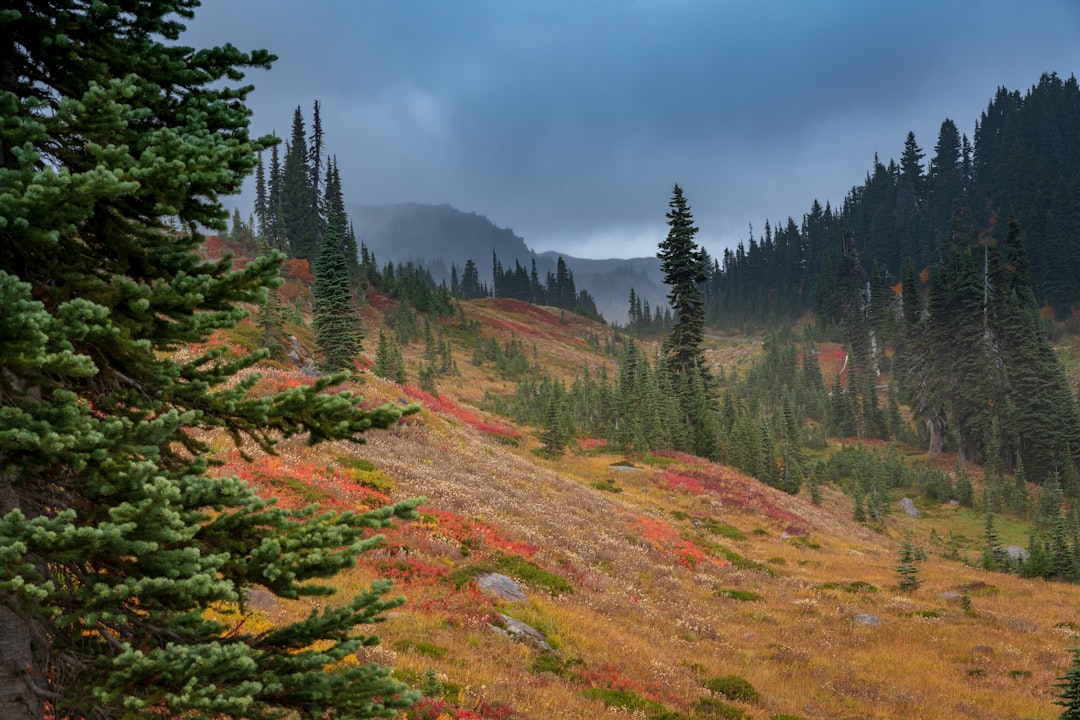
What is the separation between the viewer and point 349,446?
78.3ft

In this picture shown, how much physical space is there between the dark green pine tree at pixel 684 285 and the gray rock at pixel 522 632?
46.0 m

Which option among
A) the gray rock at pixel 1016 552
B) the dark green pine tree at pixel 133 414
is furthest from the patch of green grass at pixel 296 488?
the gray rock at pixel 1016 552

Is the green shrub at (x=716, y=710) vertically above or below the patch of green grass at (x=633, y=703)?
below

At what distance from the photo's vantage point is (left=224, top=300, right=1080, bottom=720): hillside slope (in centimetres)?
1106

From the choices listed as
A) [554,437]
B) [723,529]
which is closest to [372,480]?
[723,529]

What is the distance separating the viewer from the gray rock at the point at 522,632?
1215 cm

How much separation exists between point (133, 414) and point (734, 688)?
43.1ft

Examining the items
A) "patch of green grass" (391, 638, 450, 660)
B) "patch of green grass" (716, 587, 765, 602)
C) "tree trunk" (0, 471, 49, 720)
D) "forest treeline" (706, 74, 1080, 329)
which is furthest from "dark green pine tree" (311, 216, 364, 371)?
"forest treeline" (706, 74, 1080, 329)

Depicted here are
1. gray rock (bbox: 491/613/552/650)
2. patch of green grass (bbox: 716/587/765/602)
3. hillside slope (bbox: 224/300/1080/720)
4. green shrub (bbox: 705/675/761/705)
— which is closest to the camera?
hillside slope (bbox: 224/300/1080/720)

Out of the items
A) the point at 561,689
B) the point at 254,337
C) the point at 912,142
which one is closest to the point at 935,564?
the point at 561,689

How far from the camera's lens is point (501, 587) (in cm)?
1487

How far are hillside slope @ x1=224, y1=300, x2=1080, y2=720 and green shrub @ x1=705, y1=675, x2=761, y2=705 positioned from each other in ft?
0.21

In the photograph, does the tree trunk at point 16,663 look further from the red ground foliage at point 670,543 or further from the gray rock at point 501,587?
the red ground foliage at point 670,543

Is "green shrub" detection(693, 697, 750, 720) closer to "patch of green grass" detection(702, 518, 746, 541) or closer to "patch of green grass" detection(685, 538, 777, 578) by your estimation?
"patch of green grass" detection(685, 538, 777, 578)
